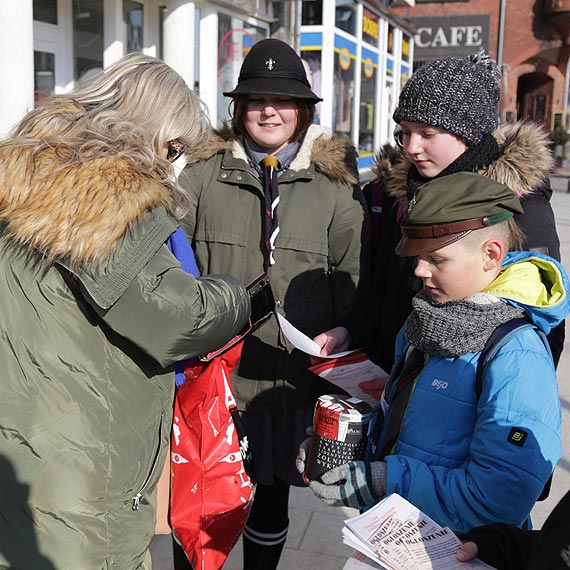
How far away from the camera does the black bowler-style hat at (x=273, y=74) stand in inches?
99.1

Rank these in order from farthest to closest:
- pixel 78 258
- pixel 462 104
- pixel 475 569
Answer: pixel 462 104, pixel 78 258, pixel 475 569

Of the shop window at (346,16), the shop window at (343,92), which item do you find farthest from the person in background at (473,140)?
the shop window at (346,16)

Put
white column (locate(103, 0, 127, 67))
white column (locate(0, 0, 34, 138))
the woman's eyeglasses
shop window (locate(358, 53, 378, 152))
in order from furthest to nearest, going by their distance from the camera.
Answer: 1. shop window (locate(358, 53, 378, 152))
2. white column (locate(103, 0, 127, 67))
3. white column (locate(0, 0, 34, 138))
4. the woman's eyeglasses

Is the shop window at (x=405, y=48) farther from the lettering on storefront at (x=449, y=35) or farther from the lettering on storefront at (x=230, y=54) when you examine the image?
the lettering on storefront at (x=230, y=54)

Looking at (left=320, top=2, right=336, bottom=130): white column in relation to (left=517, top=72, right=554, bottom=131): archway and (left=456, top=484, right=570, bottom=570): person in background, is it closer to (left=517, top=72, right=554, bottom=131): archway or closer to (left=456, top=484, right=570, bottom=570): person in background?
(left=456, top=484, right=570, bottom=570): person in background

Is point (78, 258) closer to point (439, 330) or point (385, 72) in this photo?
point (439, 330)

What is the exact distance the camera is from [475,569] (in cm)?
132

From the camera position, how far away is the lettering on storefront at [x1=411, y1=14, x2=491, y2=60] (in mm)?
29422

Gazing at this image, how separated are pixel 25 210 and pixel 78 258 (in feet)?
0.58

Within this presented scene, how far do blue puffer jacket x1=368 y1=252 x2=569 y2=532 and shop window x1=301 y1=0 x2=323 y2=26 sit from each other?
12592mm

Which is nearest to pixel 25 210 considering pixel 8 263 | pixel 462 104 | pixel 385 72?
pixel 8 263

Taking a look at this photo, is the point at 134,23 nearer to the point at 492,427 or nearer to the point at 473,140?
the point at 473,140

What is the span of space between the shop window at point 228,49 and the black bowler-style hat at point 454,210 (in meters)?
7.71

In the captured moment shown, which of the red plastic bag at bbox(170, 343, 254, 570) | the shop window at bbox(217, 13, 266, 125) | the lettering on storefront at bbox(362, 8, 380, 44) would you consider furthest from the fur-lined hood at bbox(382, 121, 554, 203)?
the lettering on storefront at bbox(362, 8, 380, 44)
